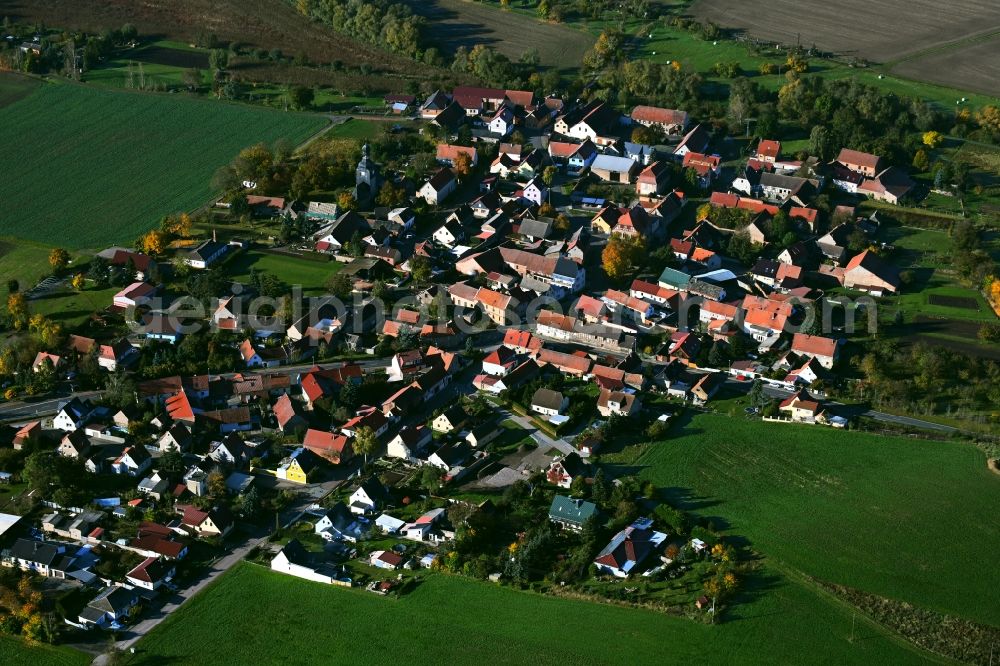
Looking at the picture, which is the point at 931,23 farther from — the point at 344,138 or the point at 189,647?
the point at 189,647

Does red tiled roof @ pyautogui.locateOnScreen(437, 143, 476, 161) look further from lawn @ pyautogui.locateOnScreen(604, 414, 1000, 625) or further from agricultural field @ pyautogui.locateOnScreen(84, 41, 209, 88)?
lawn @ pyautogui.locateOnScreen(604, 414, 1000, 625)

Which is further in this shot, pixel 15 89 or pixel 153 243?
pixel 15 89

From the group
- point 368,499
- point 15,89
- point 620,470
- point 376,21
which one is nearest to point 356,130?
point 376,21

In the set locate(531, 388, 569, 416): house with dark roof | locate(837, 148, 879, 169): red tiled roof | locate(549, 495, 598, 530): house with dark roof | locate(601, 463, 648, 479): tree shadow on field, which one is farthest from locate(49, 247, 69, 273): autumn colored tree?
locate(837, 148, 879, 169): red tiled roof

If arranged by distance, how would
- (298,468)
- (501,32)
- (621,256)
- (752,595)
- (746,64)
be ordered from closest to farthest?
(752,595), (298,468), (621,256), (746,64), (501,32)

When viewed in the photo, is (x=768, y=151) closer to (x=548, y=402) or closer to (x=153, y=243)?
(x=548, y=402)

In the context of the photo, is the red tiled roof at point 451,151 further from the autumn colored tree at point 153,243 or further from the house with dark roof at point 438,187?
the autumn colored tree at point 153,243

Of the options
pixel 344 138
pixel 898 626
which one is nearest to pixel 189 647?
pixel 898 626

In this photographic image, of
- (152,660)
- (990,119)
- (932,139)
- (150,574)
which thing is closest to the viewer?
(152,660)
